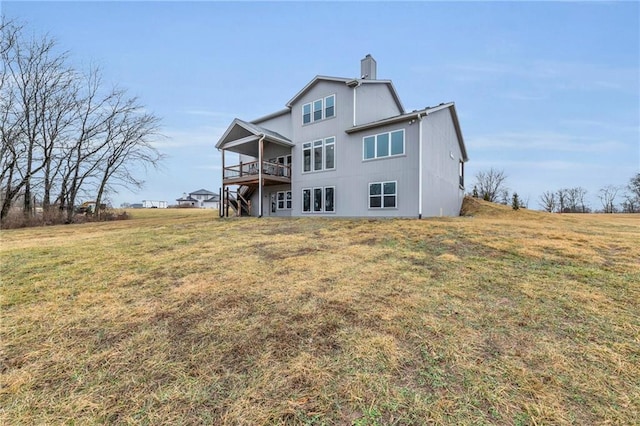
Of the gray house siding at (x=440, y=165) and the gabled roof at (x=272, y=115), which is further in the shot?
the gabled roof at (x=272, y=115)

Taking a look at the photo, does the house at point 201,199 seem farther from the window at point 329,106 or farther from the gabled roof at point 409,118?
the gabled roof at point 409,118

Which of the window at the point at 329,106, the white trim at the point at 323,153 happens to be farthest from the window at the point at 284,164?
the window at the point at 329,106

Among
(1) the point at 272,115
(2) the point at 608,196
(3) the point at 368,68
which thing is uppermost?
(3) the point at 368,68

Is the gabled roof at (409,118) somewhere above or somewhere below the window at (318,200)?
above

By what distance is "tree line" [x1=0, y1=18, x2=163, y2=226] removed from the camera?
58.8 ft

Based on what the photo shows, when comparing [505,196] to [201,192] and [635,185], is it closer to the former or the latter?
[635,185]

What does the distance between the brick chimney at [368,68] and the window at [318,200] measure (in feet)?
23.5

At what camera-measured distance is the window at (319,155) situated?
14727 mm

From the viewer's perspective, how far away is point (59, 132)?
2022cm

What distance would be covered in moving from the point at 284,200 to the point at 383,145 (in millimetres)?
7643

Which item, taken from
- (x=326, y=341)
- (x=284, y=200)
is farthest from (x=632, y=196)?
(x=326, y=341)

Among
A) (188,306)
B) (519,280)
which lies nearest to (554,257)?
(519,280)

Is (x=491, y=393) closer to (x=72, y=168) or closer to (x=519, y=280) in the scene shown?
(x=519, y=280)

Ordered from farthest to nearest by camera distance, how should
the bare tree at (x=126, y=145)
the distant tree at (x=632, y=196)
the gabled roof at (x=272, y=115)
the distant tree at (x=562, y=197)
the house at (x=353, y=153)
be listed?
the distant tree at (x=562, y=197), the distant tree at (x=632, y=196), the bare tree at (x=126, y=145), the gabled roof at (x=272, y=115), the house at (x=353, y=153)
